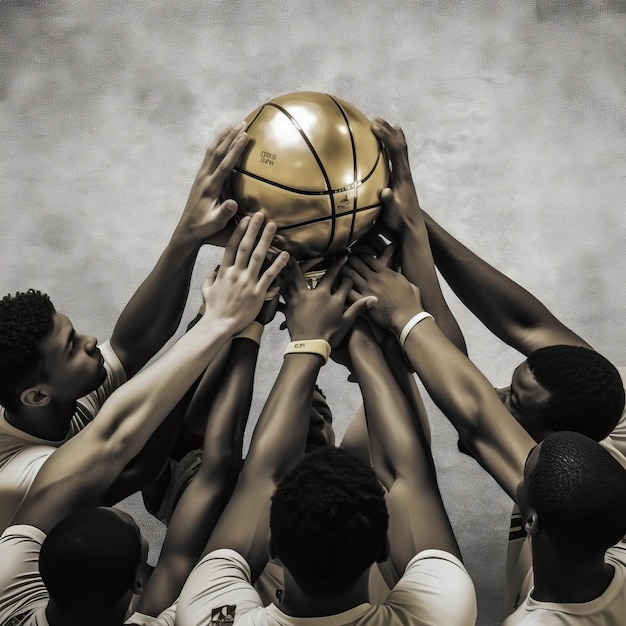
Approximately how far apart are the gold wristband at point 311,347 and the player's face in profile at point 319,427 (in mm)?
400

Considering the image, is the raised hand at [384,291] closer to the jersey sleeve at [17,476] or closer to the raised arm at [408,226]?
the raised arm at [408,226]

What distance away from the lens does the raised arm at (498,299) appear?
3.11 metres

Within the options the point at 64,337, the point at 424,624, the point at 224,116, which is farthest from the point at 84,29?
the point at 424,624

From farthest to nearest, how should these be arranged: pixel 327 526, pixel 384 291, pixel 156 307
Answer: pixel 156 307
pixel 384 291
pixel 327 526

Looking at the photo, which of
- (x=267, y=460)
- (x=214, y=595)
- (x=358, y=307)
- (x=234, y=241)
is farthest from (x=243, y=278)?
(x=214, y=595)

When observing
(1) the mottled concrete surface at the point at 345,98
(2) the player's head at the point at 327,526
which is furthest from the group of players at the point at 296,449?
(1) the mottled concrete surface at the point at 345,98

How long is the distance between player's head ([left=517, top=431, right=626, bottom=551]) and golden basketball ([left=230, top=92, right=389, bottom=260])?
3.09 ft

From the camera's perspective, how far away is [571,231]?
5.25 m

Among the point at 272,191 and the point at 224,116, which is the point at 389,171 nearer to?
the point at 272,191

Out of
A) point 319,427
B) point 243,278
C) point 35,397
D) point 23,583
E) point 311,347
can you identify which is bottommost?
point 319,427

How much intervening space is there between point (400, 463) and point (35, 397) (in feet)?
3.70

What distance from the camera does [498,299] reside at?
10.2 ft

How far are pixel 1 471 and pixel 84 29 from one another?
4275 mm

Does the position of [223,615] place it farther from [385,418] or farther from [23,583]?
[385,418]
